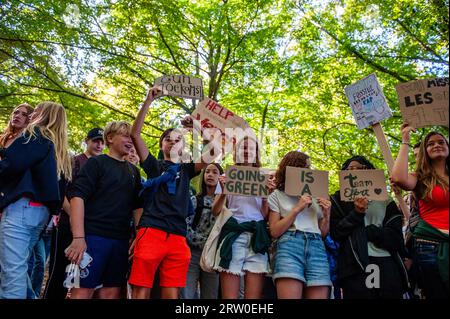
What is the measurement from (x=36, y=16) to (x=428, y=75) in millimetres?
9269

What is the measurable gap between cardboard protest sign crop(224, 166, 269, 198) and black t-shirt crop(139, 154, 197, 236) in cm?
36

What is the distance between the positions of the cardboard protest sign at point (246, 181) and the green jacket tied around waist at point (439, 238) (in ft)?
4.55

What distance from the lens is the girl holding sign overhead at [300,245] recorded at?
3.43 metres

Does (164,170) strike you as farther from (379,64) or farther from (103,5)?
(379,64)

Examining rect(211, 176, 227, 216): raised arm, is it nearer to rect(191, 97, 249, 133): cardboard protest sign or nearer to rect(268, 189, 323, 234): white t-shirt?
rect(268, 189, 323, 234): white t-shirt

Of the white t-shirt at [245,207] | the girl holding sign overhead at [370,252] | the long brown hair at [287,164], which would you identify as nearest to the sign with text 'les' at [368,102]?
the long brown hair at [287,164]

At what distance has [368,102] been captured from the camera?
14.0ft

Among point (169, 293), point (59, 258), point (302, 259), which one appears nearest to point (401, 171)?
point (302, 259)

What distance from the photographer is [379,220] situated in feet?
12.6

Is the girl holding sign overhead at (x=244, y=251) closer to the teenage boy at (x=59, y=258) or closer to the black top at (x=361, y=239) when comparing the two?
the black top at (x=361, y=239)

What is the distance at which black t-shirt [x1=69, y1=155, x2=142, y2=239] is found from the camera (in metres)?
3.36

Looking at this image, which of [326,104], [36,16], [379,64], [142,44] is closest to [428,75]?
[379,64]

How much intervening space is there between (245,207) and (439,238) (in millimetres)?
1762

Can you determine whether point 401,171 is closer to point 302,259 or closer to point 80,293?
point 302,259
